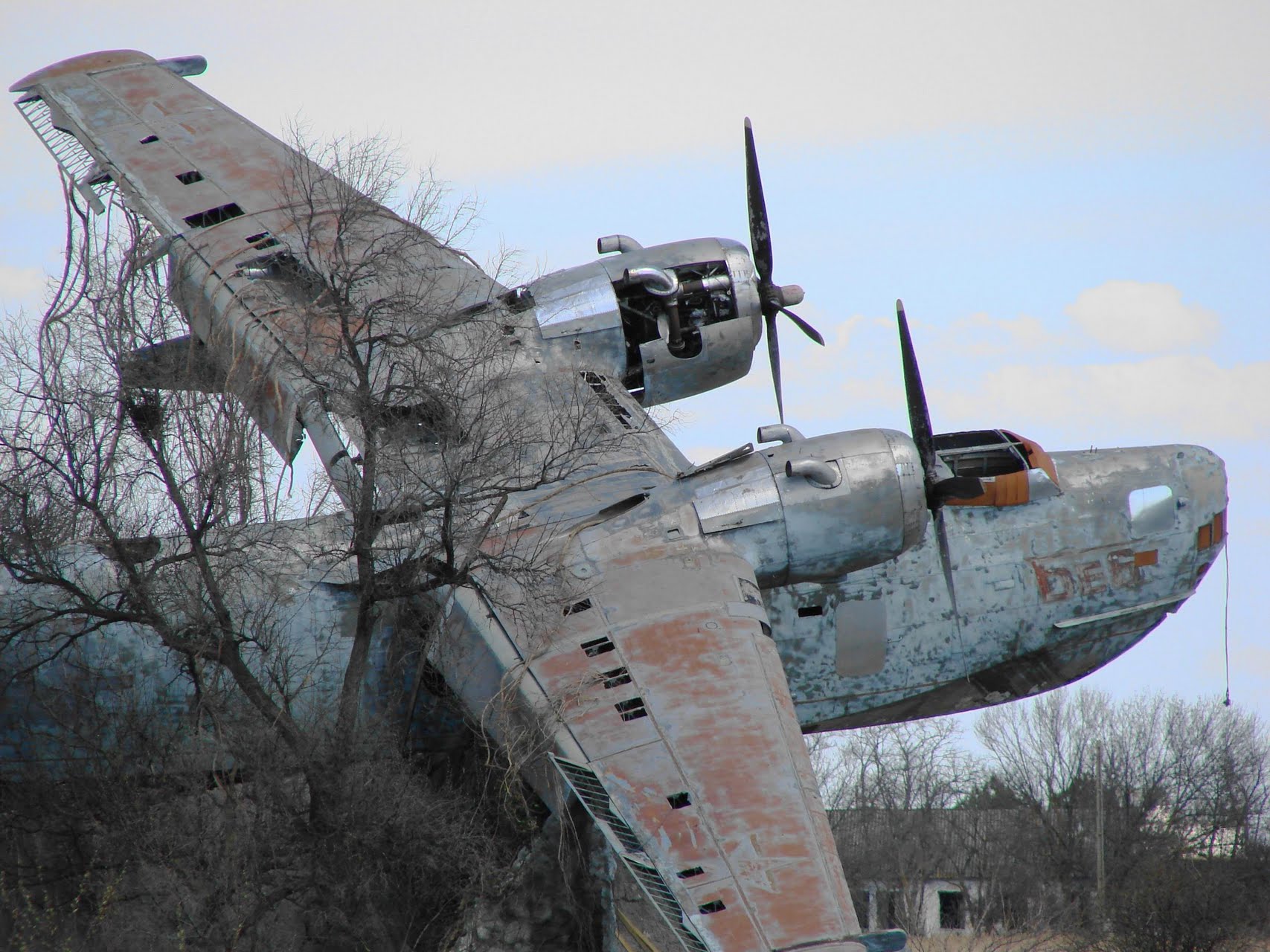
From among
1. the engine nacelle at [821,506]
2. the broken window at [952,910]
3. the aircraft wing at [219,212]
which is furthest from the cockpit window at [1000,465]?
the broken window at [952,910]

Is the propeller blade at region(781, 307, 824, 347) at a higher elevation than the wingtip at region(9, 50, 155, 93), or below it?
below

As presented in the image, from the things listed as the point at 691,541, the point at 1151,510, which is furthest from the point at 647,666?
the point at 1151,510

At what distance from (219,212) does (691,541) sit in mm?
10215

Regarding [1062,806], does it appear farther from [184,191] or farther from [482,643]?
[184,191]

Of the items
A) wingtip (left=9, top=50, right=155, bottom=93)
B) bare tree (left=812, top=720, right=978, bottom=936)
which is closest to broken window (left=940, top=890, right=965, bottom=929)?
bare tree (left=812, top=720, right=978, bottom=936)

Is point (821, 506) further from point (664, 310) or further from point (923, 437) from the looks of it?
point (664, 310)

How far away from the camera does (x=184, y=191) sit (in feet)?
69.3

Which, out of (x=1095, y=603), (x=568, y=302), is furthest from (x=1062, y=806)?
(x=568, y=302)

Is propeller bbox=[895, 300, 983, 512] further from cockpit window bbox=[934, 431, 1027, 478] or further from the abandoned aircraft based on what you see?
cockpit window bbox=[934, 431, 1027, 478]

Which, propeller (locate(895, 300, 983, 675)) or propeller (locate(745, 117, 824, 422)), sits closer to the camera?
propeller (locate(895, 300, 983, 675))

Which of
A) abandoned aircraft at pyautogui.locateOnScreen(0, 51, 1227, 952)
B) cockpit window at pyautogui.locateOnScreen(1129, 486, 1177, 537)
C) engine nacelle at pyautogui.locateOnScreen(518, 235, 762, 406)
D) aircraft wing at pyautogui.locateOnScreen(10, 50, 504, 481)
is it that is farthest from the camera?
engine nacelle at pyautogui.locateOnScreen(518, 235, 762, 406)

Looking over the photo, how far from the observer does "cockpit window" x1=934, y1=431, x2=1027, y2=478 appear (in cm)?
1881

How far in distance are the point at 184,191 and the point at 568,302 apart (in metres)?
6.47

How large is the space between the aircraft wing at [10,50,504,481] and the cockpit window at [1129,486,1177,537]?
914 centimetres
